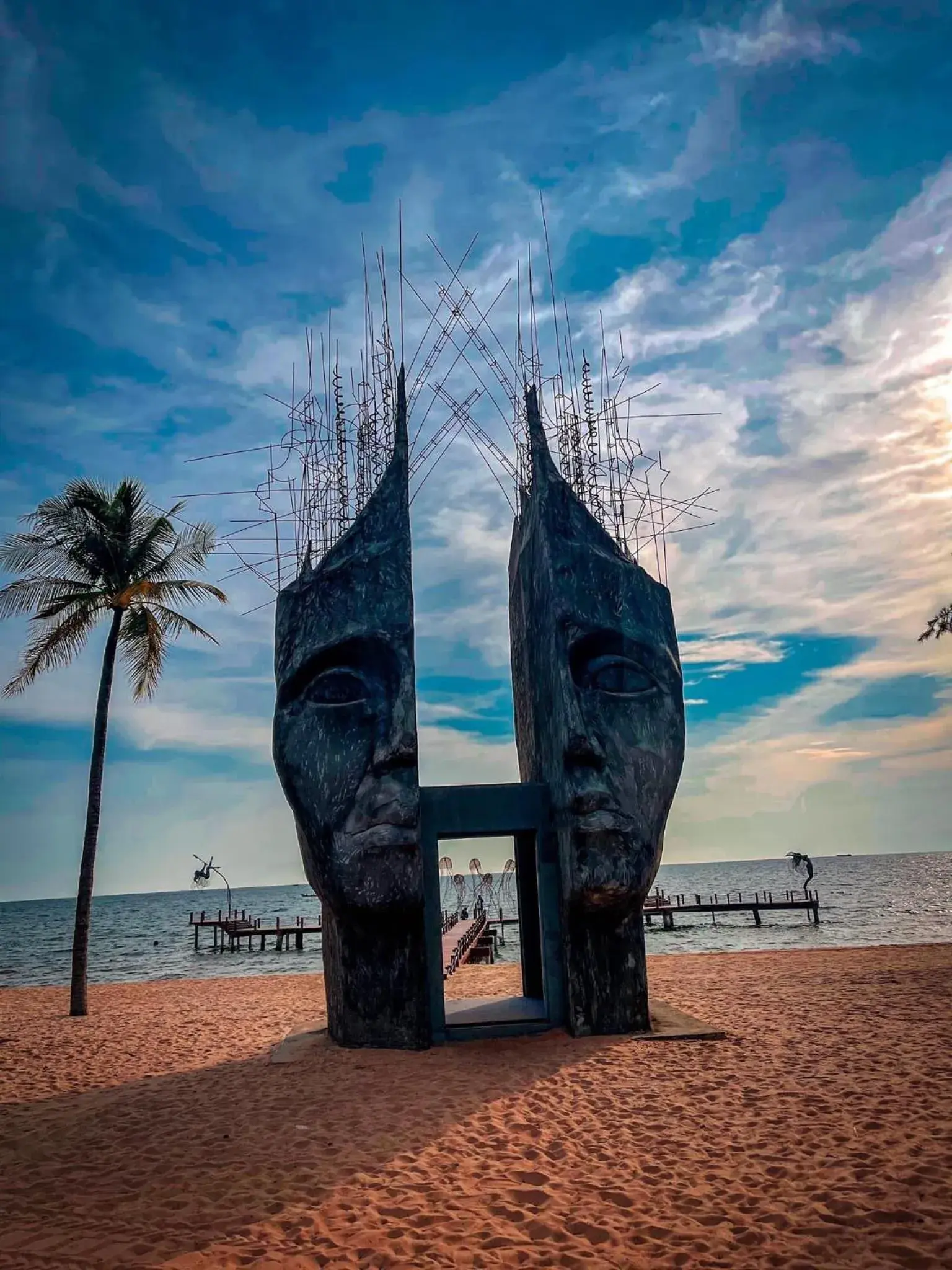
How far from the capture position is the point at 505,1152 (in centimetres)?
687

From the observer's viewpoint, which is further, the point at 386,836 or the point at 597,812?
the point at 597,812

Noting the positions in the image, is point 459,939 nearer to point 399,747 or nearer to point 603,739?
point 603,739

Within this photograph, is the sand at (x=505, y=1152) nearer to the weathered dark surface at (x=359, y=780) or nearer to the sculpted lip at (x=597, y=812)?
the weathered dark surface at (x=359, y=780)

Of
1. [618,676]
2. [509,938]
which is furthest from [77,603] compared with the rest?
[509,938]

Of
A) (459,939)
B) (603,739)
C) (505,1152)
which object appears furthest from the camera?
(459,939)

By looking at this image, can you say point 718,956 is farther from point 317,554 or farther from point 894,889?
point 894,889

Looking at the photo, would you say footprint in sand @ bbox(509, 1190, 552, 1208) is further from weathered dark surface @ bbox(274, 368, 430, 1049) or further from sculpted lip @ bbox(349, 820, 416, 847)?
sculpted lip @ bbox(349, 820, 416, 847)

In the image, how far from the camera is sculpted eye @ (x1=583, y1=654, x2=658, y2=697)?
1095cm

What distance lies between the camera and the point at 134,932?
69188 mm

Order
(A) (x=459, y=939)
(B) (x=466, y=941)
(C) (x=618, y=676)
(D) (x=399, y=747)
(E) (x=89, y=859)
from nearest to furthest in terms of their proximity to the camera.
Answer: (D) (x=399, y=747)
(C) (x=618, y=676)
(E) (x=89, y=859)
(B) (x=466, y=941)
(A) (x=459, y=939)

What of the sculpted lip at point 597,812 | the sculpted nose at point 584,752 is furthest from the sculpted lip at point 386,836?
the sculpted nose at point 584,752

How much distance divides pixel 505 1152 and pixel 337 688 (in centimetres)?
546

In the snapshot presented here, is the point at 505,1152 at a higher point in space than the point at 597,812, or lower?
lower

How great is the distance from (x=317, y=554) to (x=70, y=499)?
877 centimetres
